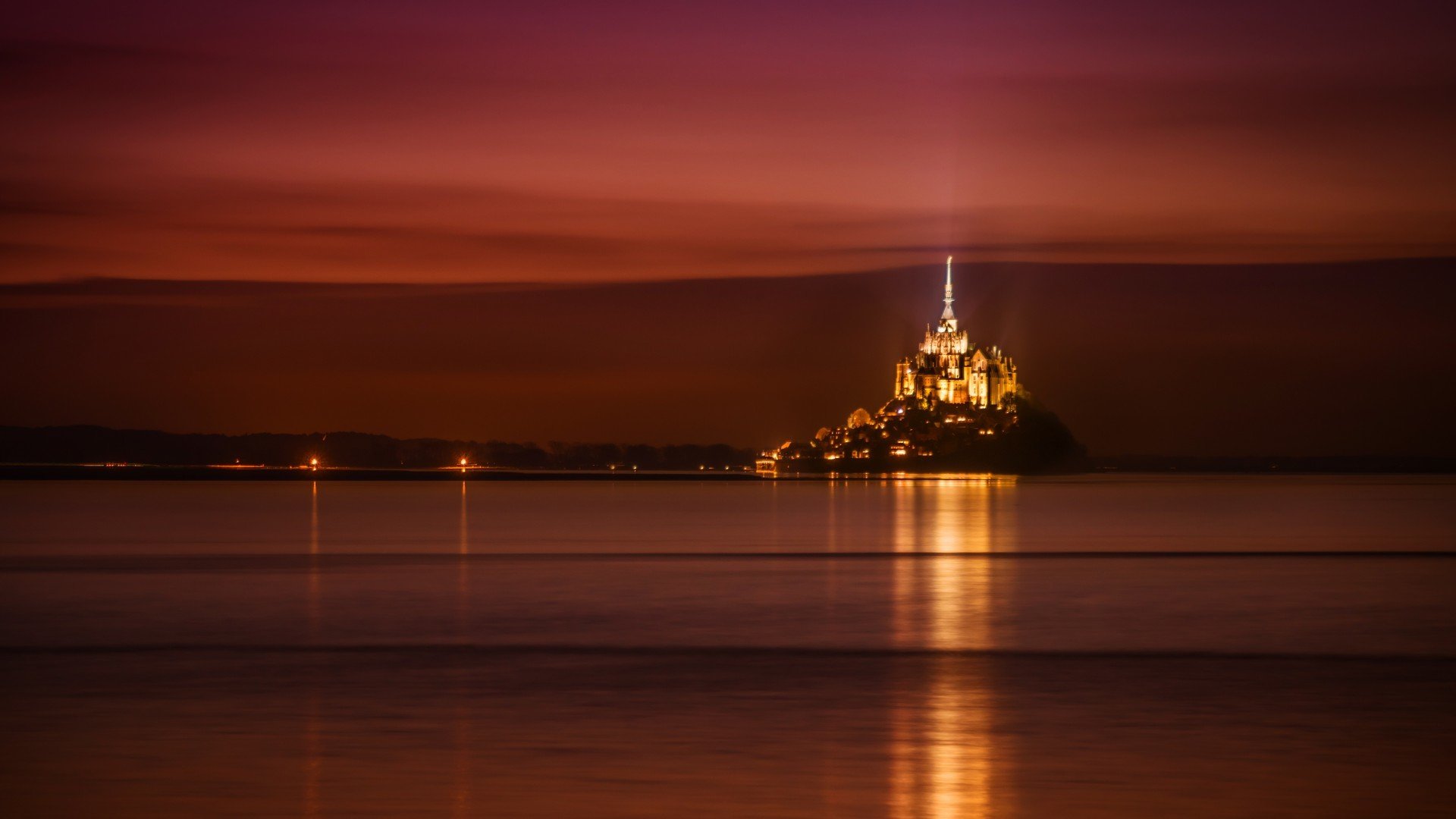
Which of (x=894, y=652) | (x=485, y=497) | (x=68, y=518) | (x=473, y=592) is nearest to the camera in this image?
(x=894, y=652)

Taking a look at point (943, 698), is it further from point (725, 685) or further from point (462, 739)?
point (462, 739)

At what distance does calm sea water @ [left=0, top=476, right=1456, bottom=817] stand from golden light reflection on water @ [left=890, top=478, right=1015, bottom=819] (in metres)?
0.07

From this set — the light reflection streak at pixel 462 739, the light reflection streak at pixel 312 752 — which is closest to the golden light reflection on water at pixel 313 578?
the light reflection streak at pixel 312 752

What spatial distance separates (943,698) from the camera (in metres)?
17.1

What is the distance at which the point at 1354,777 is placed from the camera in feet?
40.4

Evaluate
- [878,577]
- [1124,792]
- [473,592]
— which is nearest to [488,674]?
[1124,792]

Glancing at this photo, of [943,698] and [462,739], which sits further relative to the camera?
[943,698]

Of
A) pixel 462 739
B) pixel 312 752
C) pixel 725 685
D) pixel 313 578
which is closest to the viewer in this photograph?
pixel 312 752

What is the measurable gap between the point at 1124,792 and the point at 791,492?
129m

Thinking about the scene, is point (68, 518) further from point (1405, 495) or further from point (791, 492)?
point (1405, 495)

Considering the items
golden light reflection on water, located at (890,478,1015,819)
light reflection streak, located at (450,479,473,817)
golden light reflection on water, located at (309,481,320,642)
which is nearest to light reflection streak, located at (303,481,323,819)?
golden light reflection on water, located at (309,481,320,642)

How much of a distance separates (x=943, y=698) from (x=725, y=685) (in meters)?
2.47

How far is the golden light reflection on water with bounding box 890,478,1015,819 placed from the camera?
11.8 m

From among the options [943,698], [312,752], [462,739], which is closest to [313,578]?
[943,698]
